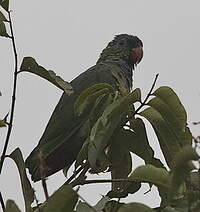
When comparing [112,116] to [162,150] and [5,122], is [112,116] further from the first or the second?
[5,122]

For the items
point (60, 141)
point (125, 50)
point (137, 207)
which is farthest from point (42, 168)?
point (125, 50)

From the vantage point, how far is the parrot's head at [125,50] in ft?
12.3

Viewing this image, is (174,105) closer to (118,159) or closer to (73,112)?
(118,159)

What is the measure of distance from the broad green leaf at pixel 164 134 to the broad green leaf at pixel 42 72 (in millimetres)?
256

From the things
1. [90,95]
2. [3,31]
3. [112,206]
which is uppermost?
[3,31]

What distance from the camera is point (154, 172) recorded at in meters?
1.17

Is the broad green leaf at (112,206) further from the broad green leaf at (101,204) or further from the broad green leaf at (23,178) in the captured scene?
the broad green leaf at (23,178)

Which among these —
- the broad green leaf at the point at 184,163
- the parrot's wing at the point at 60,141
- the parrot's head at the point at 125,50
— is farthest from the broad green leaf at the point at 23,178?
the parrot's head at the point at 125,50

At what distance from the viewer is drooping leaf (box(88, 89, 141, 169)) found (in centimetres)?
133

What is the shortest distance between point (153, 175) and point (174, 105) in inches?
11.0

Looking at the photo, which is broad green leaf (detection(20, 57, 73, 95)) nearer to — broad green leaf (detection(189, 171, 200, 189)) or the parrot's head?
broad green leaf (detection(189, 171, 200, 189))

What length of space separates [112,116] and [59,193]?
0.25m

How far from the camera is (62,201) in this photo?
114cm

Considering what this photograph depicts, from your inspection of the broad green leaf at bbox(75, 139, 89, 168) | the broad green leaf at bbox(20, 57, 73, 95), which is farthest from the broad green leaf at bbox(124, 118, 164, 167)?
the broad green leaf at bbox(20, 57, 73, 95)
